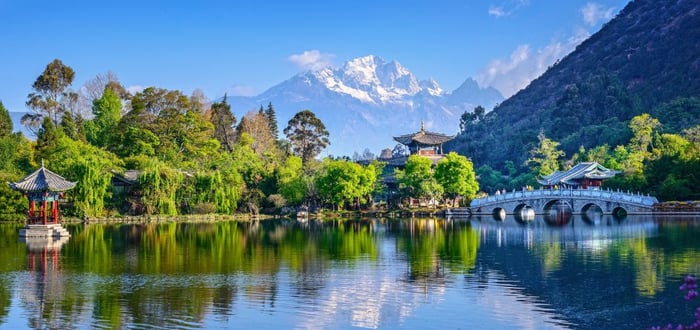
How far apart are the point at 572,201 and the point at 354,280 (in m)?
36.8

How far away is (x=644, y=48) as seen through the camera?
403 feet

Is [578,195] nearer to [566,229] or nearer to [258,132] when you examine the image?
[566,229]

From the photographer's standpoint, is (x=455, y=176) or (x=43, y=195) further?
(x=455, y=176)

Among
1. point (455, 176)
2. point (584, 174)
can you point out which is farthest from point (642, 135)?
point (455, 176)

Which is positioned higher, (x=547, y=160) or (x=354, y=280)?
(x=547, y=160)

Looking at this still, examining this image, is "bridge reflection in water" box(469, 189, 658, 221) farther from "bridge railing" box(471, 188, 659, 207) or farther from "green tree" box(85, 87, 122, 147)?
"green tree" box(85, 87, 122, 147)

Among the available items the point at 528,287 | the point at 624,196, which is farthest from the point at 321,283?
the point at 624,196

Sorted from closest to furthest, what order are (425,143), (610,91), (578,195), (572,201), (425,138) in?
(578,195), (572,201), (425,143), (425,138), (610,91)

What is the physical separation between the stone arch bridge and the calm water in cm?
1274

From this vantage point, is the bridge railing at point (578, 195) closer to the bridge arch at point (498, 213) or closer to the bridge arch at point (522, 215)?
the bridge arch at point (498, 213)

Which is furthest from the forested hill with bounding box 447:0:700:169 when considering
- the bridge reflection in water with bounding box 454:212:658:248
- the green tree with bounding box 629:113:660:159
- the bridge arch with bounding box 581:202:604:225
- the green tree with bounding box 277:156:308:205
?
the green tree with bounding box 277:156:308:205

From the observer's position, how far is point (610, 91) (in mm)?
102812

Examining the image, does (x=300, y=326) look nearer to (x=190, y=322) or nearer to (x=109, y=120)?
(x=190, y=322)

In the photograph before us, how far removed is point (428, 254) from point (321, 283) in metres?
8.37
